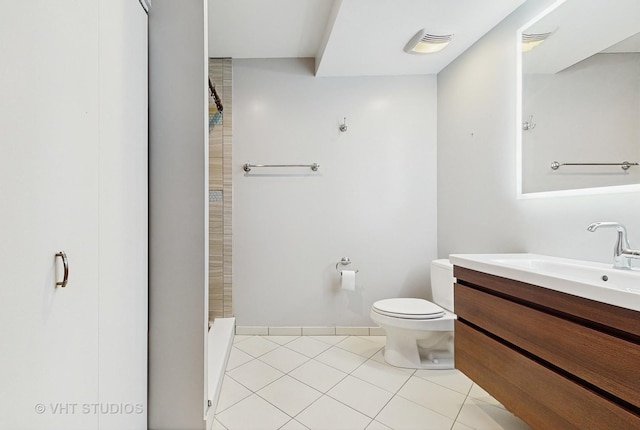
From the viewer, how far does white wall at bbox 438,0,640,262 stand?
1365 millimetres

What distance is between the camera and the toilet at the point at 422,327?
1918mm

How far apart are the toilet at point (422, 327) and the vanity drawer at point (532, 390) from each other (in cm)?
41

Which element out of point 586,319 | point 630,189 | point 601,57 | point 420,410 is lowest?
point 420,410

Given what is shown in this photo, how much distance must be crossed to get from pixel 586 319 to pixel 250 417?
1.47 m

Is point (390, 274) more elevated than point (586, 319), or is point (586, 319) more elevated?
point (586, 319)

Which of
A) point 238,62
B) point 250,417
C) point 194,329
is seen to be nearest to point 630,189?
point 194,329

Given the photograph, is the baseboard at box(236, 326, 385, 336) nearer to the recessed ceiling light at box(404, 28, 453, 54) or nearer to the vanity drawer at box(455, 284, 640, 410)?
the vanity drawer at box(455, 284, 640, 410)

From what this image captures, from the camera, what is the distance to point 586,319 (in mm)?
905

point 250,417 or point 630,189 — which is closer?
point 630,189
